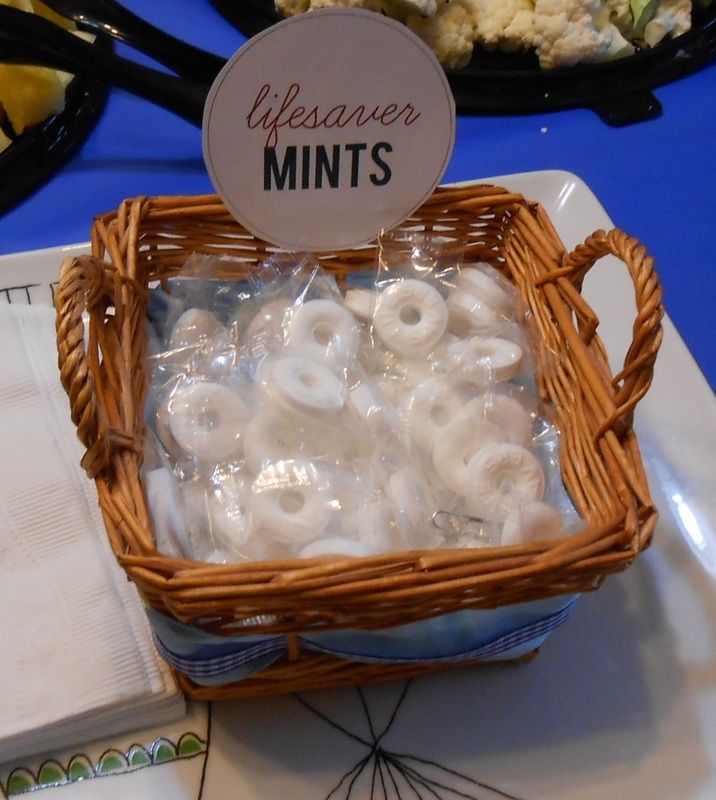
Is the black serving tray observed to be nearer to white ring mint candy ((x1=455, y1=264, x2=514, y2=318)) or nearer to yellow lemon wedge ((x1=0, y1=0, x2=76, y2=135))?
yellow lemon wedge ((x1=0, y1=0, x2=76, y2=135))

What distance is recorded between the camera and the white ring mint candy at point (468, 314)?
0.64m

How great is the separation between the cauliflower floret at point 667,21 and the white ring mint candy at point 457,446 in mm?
802

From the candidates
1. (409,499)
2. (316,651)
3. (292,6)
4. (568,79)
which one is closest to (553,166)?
(568,79)

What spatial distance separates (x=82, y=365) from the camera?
0.44 metres

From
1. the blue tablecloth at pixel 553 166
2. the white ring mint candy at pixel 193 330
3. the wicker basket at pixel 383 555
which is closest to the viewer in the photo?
the wicker basket at pixel 383 555

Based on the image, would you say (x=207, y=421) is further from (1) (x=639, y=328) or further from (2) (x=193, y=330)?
(1) (x=639, y=328)

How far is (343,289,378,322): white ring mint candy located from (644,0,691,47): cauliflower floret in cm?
72

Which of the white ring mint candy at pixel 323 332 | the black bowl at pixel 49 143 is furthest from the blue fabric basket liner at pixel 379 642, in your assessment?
the black bowl at pixel 49 143

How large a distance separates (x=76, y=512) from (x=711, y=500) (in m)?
0.52

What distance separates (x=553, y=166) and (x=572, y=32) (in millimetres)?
168

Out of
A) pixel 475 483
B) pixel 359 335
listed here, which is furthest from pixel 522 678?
pixel 359 335

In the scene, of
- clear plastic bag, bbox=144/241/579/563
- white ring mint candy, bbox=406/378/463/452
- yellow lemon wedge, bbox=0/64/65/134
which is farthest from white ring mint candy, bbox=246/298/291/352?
yellow lemon wedge, bbox=0/64/65/134

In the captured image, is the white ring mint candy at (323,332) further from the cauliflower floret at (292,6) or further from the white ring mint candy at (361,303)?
the cauliflower floret at (292,6)

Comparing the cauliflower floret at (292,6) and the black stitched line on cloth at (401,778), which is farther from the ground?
the cauliflower floret at (292,6)
